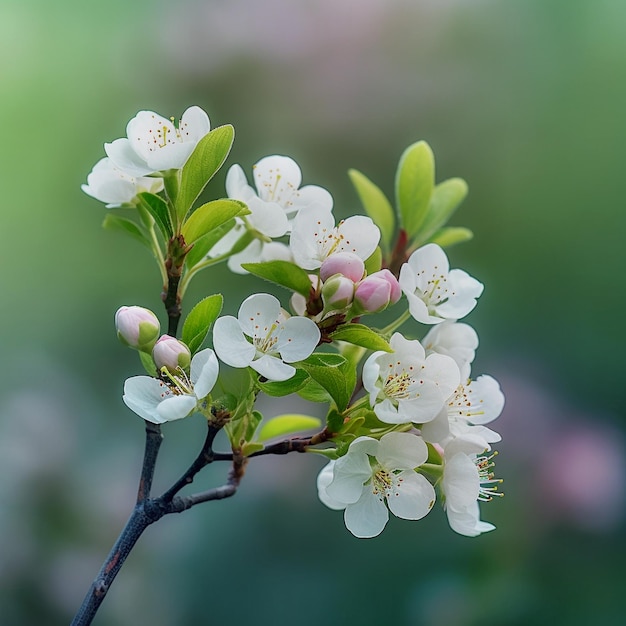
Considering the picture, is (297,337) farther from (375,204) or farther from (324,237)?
(375,204)

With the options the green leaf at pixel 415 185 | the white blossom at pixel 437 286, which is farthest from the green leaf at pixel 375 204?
the white blossom at pixel 437 286

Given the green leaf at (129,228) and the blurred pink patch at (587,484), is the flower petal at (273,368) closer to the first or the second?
the green leaf at (129,228)

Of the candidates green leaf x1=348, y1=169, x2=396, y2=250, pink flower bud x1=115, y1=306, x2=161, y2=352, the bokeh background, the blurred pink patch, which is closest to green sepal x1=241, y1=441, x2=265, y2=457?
pink flower bud x1=115, y1=306, x2=161, y2=352

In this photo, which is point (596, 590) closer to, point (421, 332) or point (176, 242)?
point (421, 332)

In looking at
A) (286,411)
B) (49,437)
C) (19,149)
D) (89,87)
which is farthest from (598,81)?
(49,437)

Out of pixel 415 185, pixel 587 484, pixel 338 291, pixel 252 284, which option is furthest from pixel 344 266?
pixel 587 484

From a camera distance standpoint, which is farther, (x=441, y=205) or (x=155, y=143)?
(x=441, y=205)

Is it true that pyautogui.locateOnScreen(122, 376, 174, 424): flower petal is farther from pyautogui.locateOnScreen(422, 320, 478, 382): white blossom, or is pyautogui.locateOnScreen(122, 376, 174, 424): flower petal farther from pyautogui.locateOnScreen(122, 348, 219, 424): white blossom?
pyautogui.locateOnScreen(422, 320, 478, 382): white blossom
